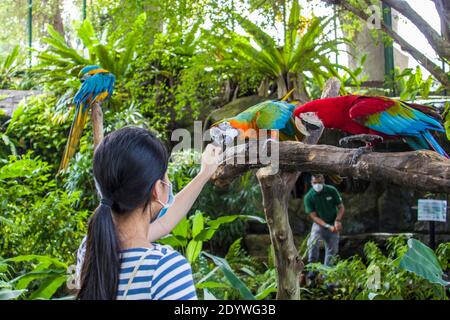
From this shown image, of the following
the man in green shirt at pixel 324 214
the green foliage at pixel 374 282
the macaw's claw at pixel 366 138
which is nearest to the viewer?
the macaw's claw at pixel 366 138

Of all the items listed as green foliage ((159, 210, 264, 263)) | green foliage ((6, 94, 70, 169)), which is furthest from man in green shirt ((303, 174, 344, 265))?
green foliage ((6, 94, 70, 169))

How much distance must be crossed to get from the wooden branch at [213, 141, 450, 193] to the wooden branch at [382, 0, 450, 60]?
596mm

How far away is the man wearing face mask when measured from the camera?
4.04 m

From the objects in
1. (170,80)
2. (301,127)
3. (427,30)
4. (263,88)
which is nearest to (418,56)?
(427,30)

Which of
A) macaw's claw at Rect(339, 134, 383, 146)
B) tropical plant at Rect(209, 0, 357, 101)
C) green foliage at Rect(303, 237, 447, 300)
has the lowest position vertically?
green foliage at Rect(303, 237, 447, 300)

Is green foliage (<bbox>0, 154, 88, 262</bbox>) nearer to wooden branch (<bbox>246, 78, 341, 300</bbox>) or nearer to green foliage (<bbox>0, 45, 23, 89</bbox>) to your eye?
wooden branch (<bbox>246, 78, 341, 300</bbox>)

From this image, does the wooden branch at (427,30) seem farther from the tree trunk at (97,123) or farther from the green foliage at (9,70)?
the green foliage at (9,70)

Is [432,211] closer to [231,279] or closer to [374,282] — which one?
[374,282]

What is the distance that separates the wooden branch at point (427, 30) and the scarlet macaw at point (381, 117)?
0.31 metres

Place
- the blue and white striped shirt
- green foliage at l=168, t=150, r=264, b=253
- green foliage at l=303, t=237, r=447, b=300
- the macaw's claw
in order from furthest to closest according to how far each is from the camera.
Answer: green foliage at l=168, t=150, r=264, b=253
green foliage at l=303, t=237, r=447, b=300
the macaw's claw
the blue and white striped shirt

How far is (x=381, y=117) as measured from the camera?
1.90 metres

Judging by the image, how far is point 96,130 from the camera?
9.16ft

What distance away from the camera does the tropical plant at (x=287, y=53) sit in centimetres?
444

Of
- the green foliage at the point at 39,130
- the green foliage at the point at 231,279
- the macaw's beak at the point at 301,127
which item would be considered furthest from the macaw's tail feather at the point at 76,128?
the green foliage at the point at 39,130
